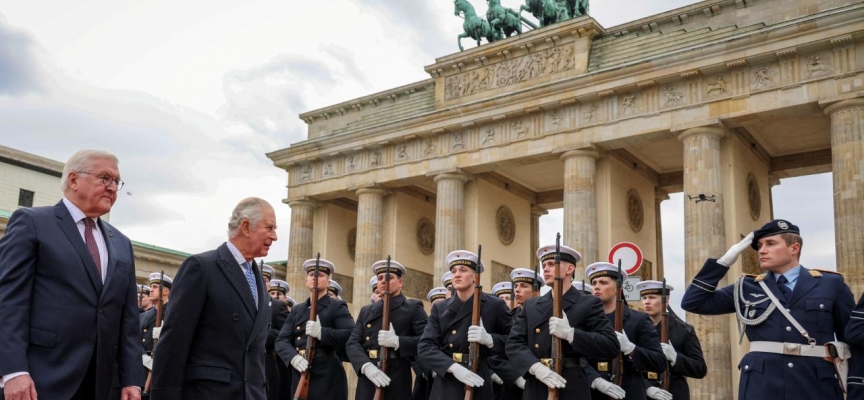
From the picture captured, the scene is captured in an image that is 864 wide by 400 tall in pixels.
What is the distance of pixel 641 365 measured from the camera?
850 centimetres

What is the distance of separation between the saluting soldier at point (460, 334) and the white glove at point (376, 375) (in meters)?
1.04

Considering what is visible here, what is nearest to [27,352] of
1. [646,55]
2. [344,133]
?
[646,55]

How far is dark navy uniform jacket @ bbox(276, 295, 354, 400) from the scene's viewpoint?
9.82m

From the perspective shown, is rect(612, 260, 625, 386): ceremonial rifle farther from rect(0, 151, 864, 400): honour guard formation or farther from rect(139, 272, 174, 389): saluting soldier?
rect(139, 272, 174, 389): saluting soldier

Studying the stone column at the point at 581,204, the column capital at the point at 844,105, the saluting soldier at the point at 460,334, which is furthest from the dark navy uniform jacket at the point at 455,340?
the stone column at the point at 581,204

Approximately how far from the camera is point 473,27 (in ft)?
101

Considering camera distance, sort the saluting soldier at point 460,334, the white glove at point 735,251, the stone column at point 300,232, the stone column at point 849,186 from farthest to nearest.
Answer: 1. the stone column at point 300,232
2. the stone column at point 849,186
3. the saluting soldier at point 460,334
4. the white glove at point 735,251

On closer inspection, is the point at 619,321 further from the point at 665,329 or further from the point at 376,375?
the point at 376,375

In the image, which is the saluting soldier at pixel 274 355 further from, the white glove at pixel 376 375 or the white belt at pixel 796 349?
the white belt at pixel 796 349

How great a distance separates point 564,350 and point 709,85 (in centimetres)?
1872

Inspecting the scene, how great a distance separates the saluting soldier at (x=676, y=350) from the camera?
→ 32.1 feet

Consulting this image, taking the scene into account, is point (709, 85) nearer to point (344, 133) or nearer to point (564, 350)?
point (344, 133)

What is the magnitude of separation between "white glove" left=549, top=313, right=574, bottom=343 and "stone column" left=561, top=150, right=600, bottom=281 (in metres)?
18.7

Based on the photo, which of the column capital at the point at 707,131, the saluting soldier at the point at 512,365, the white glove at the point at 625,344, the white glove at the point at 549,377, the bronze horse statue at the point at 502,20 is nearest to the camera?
the white glove at the point at 549,377
